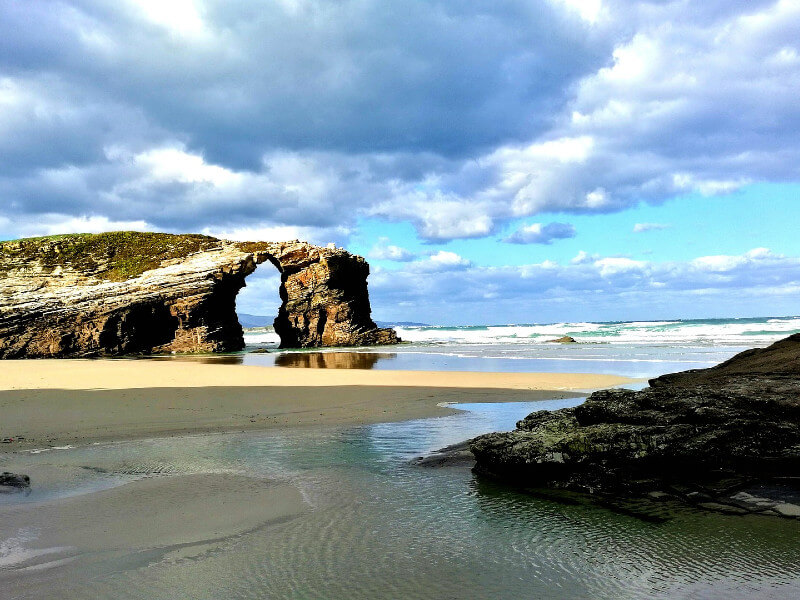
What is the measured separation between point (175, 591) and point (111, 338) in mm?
36749

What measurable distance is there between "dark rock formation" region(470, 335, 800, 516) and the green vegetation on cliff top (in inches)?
1492

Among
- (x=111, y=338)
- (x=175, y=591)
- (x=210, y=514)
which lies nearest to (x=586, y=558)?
(x=175, y=591)

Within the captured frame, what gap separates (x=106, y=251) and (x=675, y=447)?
144 feet

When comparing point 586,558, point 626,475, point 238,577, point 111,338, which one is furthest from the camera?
point 111,338

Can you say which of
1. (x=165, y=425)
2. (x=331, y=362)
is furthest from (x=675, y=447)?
(x=331, y=362)

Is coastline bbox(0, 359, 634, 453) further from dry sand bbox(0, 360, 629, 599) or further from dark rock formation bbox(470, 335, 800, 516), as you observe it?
dark rock formation bbox(470, 335, 800, 516)

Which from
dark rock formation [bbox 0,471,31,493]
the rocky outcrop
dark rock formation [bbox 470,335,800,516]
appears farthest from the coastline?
the rocky outcrop

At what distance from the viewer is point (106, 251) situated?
1624 inches

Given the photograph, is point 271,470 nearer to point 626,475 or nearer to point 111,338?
point 626,475

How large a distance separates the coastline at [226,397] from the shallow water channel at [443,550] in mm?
3013

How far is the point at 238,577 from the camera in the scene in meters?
3.29

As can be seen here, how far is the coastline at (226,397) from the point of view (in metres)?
8.77

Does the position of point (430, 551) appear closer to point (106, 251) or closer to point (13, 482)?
point (13, 482)

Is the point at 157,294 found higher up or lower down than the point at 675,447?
higher up
